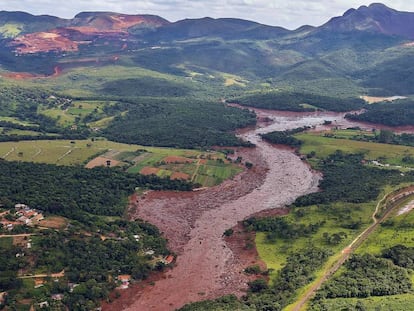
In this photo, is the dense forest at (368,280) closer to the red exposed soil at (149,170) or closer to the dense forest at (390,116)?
the red exposed soil at (149,170)

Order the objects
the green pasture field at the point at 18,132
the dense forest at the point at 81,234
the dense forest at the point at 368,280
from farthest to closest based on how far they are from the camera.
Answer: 1. the green pasture field at the point at 18,132
2. the dense forest at the point at 81,234
3. the dense forest at the point at 368,280

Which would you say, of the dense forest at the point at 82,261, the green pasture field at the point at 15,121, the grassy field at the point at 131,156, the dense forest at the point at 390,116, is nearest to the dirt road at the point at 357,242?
the dense forest at the point at 82,261

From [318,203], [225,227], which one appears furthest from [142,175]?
[318,203]

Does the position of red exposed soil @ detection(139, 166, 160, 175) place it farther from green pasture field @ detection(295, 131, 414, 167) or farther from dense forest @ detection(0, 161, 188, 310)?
green pasture field @ detection(295, 131, 414, 167)

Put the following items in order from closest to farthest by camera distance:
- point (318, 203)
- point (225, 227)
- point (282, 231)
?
point (282, 231)
point (225, 227)
point (318, 203)

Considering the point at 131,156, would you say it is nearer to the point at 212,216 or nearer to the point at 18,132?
the point at 212,216

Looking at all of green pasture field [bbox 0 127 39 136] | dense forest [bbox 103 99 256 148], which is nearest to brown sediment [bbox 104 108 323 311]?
dense forest [bbox 103 99 256 148]

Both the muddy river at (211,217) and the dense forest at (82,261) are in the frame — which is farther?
the muddy river at (211,217)

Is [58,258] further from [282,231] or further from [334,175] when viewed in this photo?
[334,175]
